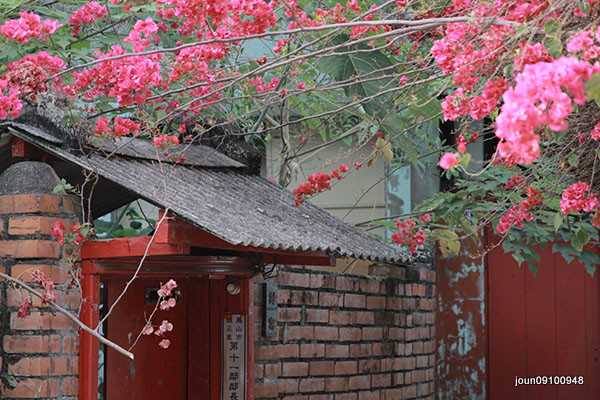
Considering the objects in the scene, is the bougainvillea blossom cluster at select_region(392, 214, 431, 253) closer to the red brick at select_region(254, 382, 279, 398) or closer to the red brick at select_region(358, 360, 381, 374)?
the red brick at select_region(358, 360, 381, 374)

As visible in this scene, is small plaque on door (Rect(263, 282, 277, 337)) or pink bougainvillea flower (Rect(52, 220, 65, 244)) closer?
pink bougainvillea flower (Rect(52, 220, 65, 244))

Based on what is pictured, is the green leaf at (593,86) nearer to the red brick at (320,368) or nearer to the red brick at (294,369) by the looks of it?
the red brick at (294,369)

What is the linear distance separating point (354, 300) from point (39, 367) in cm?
308

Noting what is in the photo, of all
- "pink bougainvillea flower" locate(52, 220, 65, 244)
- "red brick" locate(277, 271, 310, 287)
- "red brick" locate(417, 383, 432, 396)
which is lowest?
"red brick" locate(417, 383, 432, 396)

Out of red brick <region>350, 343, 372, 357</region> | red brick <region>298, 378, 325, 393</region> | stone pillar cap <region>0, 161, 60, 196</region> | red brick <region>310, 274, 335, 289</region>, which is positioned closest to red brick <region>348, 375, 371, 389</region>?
red brick <region>350, 343, 372, 357</region>

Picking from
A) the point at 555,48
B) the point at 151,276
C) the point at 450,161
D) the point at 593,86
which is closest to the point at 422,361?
the point at 151,276

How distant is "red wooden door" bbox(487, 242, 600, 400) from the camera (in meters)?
8.95

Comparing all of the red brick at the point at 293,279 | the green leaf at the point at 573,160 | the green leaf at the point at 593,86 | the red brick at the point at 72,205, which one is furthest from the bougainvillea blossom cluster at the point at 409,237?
the green leaf at the point at 593,86

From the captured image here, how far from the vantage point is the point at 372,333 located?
719cm

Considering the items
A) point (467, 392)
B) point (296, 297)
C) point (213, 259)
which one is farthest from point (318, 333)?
point (467, 392)

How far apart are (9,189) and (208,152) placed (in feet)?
5.14

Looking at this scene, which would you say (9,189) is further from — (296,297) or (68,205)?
(296,297)

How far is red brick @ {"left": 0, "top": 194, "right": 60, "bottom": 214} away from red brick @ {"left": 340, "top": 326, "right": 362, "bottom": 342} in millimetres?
2879

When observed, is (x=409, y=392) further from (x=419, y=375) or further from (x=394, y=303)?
(x=394, y=303)
